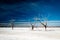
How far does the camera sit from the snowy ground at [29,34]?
2332mm

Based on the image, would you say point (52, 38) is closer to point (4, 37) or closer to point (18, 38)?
point (18, 38)

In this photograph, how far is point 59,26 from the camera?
2.41 m

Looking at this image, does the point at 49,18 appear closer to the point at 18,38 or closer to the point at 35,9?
the point at 35,9

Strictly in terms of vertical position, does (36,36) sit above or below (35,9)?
below

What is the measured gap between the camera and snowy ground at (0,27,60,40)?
7.65 feet

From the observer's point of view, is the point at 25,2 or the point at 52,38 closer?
the point at 52,38

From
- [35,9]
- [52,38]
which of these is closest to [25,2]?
[35,9]

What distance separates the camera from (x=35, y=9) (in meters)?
2.48

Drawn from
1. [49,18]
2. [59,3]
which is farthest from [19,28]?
[59,3]

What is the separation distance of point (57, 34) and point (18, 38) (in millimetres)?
635

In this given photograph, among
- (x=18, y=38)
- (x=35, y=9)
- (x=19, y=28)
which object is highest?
(x=35, y=9)

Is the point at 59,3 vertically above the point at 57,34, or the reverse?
the point at 59,3

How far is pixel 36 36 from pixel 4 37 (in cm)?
55

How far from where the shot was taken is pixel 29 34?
8.00 ft
